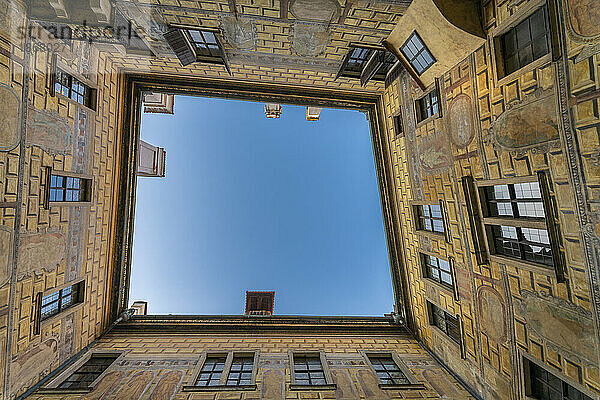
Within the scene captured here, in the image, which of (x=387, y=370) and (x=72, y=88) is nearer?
(x=72, y=88)

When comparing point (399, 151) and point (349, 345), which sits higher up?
point (399, 151)

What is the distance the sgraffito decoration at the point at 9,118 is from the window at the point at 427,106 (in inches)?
496

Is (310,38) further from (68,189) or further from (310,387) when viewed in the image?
(310,387)

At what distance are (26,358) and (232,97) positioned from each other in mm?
11989

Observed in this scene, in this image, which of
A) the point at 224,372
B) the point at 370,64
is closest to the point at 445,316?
the point at 224,372

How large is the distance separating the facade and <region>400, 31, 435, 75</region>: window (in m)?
0.06

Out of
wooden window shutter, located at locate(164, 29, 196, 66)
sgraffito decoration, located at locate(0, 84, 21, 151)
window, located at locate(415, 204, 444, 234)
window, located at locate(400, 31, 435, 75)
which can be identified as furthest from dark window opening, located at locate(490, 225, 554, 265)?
sgraffito decoration, located at locate(0, 84, 21, 151)

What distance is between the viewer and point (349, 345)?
12.3m

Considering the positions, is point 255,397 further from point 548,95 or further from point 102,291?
point 548,95

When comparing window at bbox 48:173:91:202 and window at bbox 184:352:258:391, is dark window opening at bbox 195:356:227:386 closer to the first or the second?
window at bbox 184:352:258:391

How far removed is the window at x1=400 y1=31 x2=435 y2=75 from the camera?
33.1 feet

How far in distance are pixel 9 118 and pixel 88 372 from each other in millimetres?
8361

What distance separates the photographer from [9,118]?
7785 millimetres

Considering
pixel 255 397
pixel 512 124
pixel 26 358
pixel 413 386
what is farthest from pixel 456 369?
pixel 26 358
